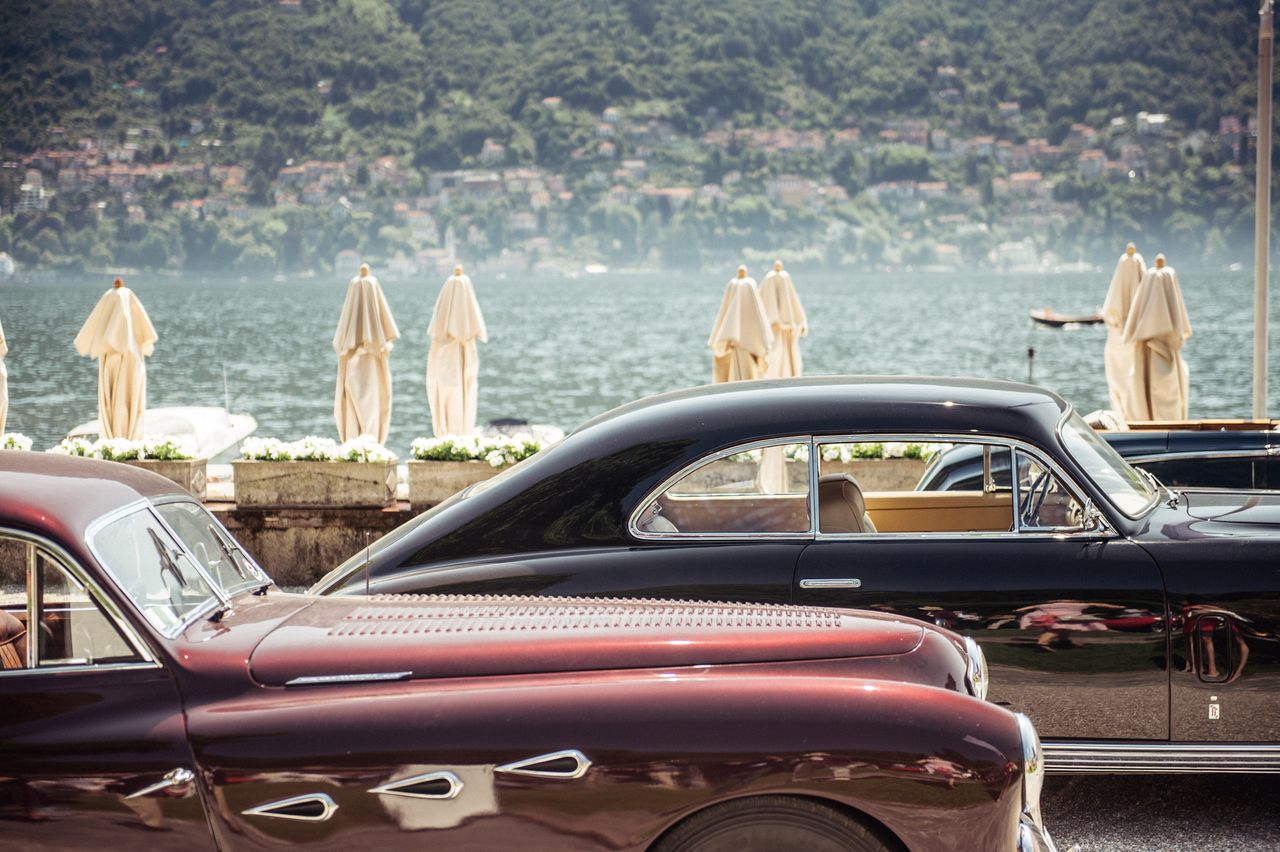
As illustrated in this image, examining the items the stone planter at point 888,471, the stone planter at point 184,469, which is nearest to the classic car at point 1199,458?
the stone planter at point 888,471

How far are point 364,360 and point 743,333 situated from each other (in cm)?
421

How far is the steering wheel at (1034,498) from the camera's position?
5219 mm

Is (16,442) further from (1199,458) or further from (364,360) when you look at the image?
(1199,458)

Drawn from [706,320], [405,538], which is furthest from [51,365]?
[405,538]

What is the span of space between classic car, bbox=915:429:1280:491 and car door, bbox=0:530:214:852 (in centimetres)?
478

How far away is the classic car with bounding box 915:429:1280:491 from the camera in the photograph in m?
7.71

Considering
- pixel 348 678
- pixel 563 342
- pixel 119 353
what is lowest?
pixel 563 342

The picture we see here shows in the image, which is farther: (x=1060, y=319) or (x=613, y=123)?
(x=613, y=123)

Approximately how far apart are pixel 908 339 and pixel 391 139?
80480 mm

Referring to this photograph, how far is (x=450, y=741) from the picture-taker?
315cm

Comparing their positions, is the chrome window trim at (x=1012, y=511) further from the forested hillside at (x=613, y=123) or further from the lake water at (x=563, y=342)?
the forested hillside at (x=613, y=123)

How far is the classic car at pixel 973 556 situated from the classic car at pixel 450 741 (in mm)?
1563

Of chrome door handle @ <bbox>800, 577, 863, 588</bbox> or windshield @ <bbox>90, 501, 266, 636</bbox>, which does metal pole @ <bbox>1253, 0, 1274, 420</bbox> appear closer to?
chrome door handle @ <bbox>800, 577, 863, 588</bbox>

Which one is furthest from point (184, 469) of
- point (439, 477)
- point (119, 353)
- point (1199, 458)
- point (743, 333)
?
point (1199, 458)
